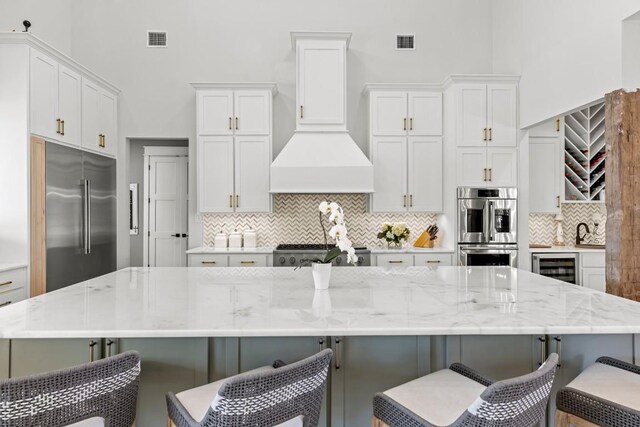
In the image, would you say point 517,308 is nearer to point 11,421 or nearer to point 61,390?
point 61,390

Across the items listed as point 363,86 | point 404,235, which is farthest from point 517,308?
point 363,86

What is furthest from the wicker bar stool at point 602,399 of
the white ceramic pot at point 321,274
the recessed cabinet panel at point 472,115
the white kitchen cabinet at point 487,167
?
the recessed cabinet panel at point 472,115

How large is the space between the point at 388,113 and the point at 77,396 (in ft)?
14.0

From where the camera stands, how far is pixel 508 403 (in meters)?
1.22

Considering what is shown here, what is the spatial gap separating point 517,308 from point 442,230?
3.23 meters

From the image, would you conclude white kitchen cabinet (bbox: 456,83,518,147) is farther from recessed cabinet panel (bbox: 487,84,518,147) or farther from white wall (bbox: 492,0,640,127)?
white wall (bbox: 492,0,640,127)

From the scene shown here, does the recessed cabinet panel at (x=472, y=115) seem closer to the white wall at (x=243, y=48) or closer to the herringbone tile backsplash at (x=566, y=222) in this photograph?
the white wall at (x=243, y=48)

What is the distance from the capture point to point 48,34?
15.2 feet

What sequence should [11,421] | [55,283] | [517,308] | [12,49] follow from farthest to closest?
1. [55,283]
2. [12,49]
3. [517,308]
4. [11,421]

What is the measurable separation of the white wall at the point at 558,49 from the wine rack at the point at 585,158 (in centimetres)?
93

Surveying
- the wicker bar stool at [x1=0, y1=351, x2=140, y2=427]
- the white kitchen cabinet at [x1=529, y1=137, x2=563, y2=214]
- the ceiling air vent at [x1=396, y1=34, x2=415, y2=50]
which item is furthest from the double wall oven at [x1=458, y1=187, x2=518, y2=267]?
the wicker bar stool at [x1=0, y1=351, x2=140, y2=427]

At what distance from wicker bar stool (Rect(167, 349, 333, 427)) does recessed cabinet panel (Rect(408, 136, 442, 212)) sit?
146 inches

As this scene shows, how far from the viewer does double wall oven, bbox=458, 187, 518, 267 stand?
4.62 metres

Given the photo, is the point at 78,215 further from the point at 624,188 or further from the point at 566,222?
the point at 566,222
